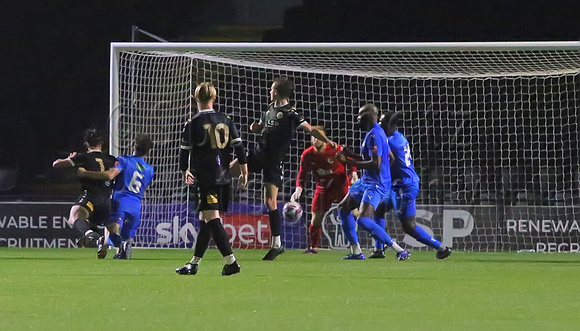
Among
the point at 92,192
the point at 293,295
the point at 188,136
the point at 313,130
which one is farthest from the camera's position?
the point at 92,192

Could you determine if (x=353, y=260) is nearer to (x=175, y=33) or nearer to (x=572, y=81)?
(x=572, y=81)

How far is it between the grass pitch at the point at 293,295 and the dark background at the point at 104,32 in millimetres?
8374

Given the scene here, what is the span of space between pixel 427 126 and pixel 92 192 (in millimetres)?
5486

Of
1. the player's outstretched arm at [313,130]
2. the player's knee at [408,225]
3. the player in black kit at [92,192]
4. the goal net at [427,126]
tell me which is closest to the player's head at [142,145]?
the player in black kit at [92,192]

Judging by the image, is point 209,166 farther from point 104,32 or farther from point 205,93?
point 104,32

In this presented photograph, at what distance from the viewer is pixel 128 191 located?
45.0ft

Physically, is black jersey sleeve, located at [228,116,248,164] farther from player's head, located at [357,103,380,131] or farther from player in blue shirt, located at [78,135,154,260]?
player in blue shirt, located at [78,135,154,260]

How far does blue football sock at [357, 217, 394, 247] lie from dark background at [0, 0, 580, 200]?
8.27 m

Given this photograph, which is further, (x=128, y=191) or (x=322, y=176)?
(x=322, y=176)

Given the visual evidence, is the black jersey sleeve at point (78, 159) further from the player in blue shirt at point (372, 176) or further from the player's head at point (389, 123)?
the player's head at point (389, 123)

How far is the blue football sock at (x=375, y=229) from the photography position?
12.5 meters

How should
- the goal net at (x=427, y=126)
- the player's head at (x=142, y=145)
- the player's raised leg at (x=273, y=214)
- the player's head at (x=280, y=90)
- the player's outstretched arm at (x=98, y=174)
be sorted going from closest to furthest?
the player's head at (x=280, y=90), the player's raised leg at (x=273, y=214), the player's outstretched arm at (x=98, y=174), the player's head at (x=142, y=145), the goal net at (x=427, y=126)

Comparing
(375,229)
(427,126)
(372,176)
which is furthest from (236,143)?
(427,126)

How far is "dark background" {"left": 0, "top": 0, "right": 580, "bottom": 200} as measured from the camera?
20172 millimetres
